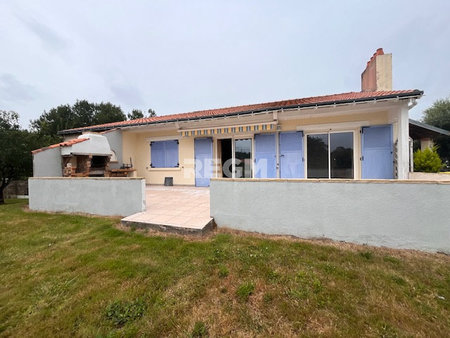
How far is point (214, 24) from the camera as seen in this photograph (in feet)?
56.1

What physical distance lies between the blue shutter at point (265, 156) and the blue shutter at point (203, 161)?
372 centimetres

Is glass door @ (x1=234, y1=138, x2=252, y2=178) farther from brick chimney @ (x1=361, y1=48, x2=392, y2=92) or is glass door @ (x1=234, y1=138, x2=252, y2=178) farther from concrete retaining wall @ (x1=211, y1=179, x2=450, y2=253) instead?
brick chimney @ (x1=361, y1=48, x2=392, y2=92)

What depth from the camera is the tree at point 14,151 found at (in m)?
12.2

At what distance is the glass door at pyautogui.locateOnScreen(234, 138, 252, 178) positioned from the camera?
43.5ft

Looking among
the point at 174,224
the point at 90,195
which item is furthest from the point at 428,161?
the point at 90,195

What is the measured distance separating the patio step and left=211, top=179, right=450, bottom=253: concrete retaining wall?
532 millimetres

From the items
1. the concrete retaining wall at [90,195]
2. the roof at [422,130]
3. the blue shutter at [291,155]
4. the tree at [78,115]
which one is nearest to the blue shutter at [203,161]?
the blue shutter at [291,155]

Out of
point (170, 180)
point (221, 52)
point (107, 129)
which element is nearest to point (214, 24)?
point (221, 52)

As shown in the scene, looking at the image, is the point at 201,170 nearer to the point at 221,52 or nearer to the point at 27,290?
the point at 27,290

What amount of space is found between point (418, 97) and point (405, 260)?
25.4 ft

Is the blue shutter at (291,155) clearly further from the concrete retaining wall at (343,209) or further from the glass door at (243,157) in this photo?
the concrete retaining wall at (343,209)

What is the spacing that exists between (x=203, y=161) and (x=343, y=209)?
1041cm

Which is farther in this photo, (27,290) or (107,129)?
(107,129)

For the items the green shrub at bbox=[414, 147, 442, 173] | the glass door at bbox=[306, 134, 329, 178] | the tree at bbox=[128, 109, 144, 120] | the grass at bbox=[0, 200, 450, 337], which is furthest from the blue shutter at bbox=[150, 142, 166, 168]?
the tree at bbox=[128, 109, 144, 120]
